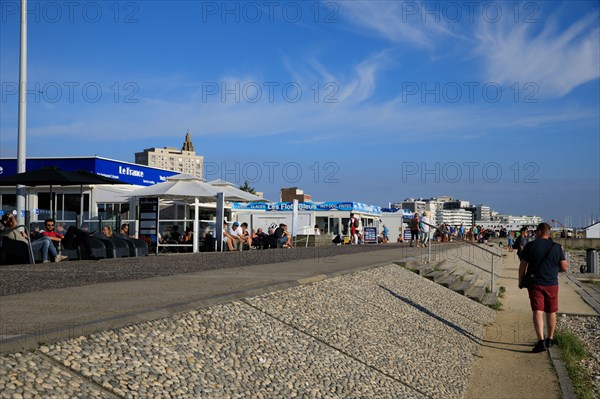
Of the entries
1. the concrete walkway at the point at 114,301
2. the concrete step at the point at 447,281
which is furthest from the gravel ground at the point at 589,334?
the concrete walkway at the point at 114,301

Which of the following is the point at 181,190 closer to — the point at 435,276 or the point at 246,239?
the point at 246,239

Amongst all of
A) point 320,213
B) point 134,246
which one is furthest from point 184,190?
point 320,213

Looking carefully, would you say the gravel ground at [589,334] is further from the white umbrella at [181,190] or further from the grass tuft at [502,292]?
the white umbrella at [181,190]

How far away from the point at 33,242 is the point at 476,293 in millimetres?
10708

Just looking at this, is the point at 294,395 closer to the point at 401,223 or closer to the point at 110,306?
the point at 110,306

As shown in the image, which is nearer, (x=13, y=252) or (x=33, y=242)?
(x=13, y=252)

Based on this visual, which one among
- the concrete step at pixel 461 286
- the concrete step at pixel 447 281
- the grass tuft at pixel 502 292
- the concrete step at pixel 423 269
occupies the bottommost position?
the grass tuft at pixel 502 292

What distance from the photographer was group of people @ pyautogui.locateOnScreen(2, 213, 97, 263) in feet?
44.3

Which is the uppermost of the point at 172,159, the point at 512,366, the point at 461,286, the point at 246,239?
the point at 172,159

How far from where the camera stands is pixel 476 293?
1617cm

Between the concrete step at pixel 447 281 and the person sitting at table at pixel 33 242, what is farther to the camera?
the concrete step at pixel 447 281

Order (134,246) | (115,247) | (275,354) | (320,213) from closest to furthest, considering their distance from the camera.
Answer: (275,354) < (115,247) < (134,246) < (320,213)

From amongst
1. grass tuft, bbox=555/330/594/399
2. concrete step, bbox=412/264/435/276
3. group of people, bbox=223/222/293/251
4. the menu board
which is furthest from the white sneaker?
the menu board

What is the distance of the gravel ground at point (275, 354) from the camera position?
4207mm
